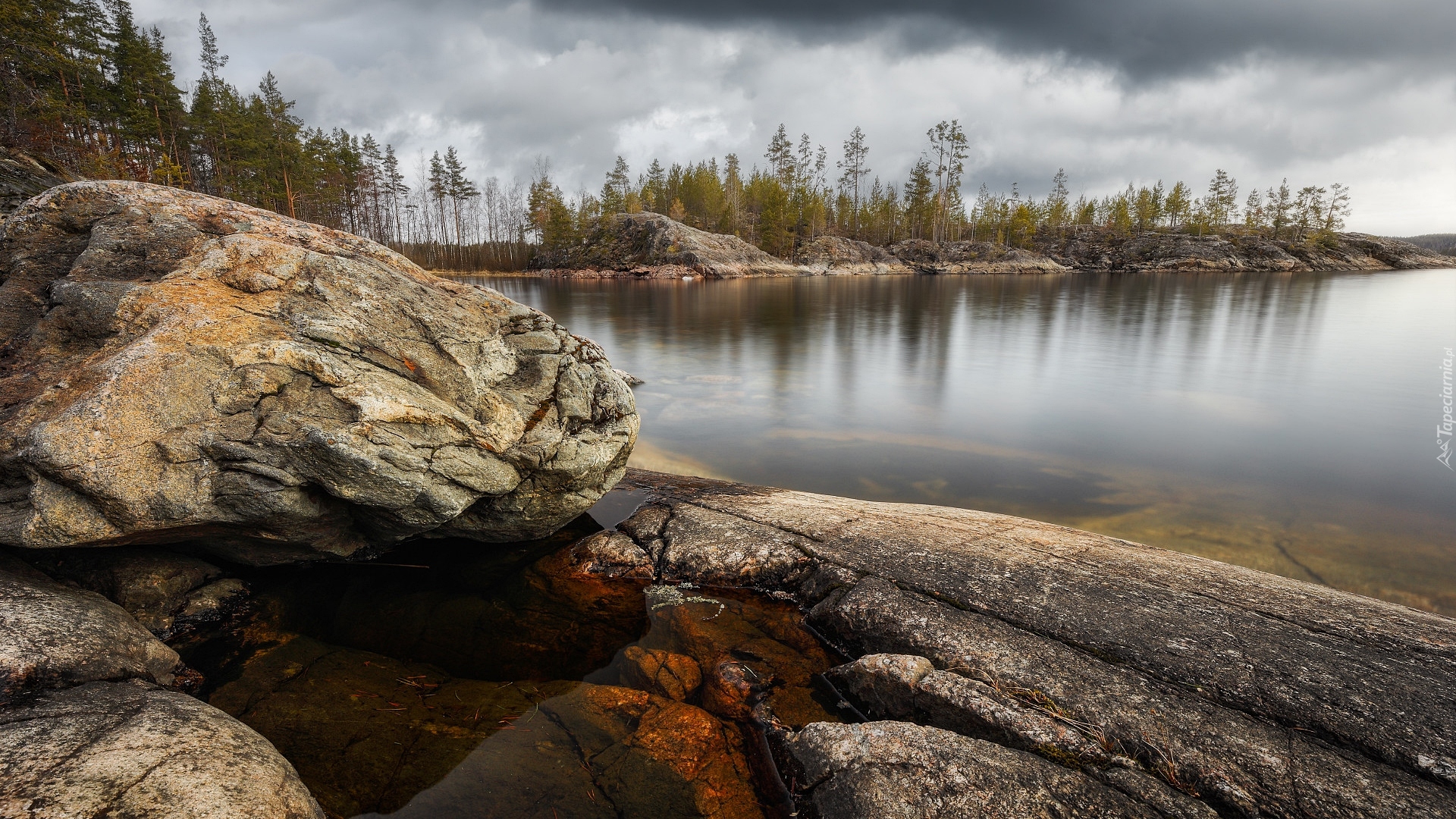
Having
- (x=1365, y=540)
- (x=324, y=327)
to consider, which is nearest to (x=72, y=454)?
(x=324, y=327)

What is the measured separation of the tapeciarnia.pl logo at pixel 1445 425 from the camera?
35.7ft

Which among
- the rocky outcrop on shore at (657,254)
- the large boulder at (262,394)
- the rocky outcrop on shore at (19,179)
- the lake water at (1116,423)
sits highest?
the rocky outcrop on shore at (657,254)

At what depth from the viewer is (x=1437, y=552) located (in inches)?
303

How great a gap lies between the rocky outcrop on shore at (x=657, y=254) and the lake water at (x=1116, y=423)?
4456 cm

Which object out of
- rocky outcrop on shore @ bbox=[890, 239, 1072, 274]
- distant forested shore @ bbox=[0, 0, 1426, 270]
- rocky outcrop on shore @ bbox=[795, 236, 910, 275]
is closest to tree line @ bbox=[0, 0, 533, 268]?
distant forested shore @ bbox=[0, 0, 1426, 270]

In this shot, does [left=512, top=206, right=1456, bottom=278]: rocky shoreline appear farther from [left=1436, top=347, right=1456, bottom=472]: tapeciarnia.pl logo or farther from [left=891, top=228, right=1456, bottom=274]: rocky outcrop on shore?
[left=1436, top=347, right=1456, bottom=472]: tapeciarnia.pl logo

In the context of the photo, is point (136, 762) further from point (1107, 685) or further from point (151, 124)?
point (151, 124)

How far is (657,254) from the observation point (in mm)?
76000

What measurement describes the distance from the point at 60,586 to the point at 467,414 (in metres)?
3.23

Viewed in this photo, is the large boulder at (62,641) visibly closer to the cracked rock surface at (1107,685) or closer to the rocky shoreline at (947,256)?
the cracked rock surface at (1107,685)

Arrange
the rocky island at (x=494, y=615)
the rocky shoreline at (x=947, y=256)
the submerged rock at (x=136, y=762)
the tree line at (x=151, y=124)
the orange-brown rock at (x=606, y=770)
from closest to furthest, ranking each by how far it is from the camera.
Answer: the submerged rock at (x=136, y=762) < the rocky island at (x=494, y=615) < the orange-brown rock at (x=606, y=770) < the tree line at (x=151, y=124) < the rocky shoreline at (x=947, y=256)

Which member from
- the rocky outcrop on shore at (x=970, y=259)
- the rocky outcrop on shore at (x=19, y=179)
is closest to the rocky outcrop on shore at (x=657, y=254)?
the rocky outcrop on shore at (x=970, y=259)

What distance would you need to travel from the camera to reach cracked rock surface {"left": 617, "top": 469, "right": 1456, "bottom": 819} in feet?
10.4

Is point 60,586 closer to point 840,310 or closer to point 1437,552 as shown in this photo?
point 1437,552
